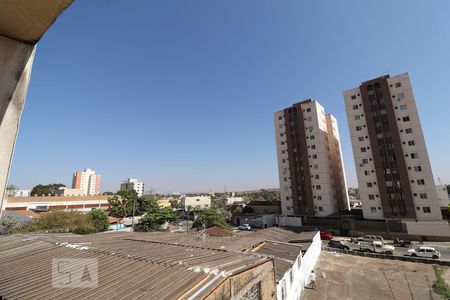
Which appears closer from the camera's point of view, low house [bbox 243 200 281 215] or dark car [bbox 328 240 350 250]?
dark car [bbox 328 240 350 250]

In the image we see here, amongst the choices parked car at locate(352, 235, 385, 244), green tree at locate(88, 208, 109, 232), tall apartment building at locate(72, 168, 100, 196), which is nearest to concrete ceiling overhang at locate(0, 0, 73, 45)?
parked car at locate(352, 235, 385, 244)

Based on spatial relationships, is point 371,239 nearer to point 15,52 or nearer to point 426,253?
point 426,253

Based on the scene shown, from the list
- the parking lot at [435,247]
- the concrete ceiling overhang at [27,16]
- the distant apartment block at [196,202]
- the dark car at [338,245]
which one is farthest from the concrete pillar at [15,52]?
the distant apartment block at [196,202]

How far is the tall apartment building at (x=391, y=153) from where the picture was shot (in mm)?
33500

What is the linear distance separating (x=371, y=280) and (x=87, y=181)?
146 meters

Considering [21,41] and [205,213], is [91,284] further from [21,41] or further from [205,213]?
[205,213]

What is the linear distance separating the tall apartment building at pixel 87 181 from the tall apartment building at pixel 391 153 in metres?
135

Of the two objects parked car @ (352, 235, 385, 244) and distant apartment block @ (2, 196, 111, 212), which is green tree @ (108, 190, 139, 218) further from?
parked car @ (352, 235, 385, 244)

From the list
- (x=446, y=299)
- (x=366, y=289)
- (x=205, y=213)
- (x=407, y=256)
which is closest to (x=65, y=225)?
(x=205, y=213)

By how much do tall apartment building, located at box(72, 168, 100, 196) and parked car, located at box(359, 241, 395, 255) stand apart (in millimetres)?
135841

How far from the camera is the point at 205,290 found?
550cm

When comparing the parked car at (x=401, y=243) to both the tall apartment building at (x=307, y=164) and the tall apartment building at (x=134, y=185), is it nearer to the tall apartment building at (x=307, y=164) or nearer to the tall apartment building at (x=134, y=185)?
the tall apartment building at (x=307, y=164)

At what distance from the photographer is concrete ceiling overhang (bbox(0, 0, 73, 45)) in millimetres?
1344

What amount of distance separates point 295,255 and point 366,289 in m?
6.89
